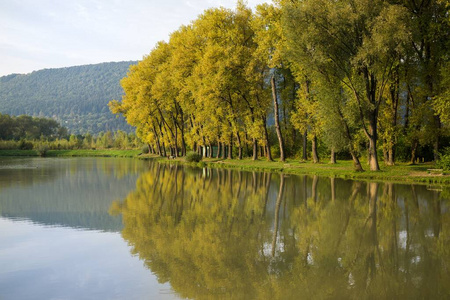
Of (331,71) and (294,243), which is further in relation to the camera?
(331,71)

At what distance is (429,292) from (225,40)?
121 ft

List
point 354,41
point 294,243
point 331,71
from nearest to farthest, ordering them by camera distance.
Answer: point 294,243
point 354,41
point 331,71

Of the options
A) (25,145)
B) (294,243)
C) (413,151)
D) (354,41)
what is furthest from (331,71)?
(25,145)

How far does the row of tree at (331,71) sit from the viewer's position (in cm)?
2720

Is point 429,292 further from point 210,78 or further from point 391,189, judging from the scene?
point 210,78

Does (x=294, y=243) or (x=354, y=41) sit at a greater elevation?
(x=354, y=41)

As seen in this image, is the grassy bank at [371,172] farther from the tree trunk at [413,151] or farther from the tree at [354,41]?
the tree at [354,41]

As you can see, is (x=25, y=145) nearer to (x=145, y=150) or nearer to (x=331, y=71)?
(x=145, y=150)

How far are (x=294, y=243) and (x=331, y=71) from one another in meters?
21.9

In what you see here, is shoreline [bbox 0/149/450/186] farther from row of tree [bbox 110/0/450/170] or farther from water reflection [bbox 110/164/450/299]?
water reflection [bbox 110/164/450/299]

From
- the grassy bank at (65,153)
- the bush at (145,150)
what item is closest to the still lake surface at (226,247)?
the bush at (145,150)

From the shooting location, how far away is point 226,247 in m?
10.8

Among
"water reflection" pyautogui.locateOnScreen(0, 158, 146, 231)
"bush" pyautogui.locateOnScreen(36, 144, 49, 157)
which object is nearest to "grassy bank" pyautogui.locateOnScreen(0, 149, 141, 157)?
"bush" pyautogui.locateOnScreen(36, 144, 49, 157)

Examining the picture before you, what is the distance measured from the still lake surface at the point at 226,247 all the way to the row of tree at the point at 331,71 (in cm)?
1102
